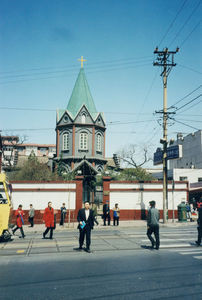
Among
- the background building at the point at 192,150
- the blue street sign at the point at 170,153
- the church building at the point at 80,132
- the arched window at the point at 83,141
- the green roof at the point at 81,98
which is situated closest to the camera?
the blue street sign at the point at 170,153

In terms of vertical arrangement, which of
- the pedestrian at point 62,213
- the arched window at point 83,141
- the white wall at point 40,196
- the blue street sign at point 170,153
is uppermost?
the arched window at point 83,141

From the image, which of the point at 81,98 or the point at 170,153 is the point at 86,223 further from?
the point at 81,98

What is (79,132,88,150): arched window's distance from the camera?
3872 cm

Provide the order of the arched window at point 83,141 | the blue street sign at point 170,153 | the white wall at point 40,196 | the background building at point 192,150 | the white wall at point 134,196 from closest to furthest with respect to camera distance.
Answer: the white wall at point 40,196 < the blue street sign at point 170,153 < the white wall at point 134,196 < the arched window at point 83,141 < the background building at point 192,150

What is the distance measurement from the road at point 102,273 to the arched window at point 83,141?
89.8ft

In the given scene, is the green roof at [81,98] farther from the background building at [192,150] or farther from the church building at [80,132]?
the background building at [192,150]

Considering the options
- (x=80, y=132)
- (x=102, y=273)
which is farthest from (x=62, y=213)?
(x=80, y=132)

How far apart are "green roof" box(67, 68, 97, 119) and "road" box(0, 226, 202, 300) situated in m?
29.6

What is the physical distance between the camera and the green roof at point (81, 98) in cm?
3981

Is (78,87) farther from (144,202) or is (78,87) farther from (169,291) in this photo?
(169,291)

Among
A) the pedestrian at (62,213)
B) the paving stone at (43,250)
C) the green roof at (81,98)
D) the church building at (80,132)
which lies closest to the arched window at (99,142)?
the church building at (80,132)

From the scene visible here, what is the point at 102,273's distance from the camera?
7492 millimetres

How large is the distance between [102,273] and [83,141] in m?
31.8

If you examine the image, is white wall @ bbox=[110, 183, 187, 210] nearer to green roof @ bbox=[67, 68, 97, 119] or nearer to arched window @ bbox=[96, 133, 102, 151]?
arched window @ bbox=[96, 133, 102, 151]
